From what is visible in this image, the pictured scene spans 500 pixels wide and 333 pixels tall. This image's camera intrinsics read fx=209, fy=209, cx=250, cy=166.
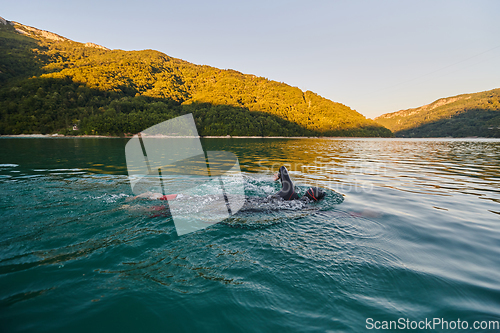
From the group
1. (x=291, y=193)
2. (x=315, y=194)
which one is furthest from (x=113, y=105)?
(x=315, y=194)

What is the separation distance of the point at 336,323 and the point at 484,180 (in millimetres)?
16621

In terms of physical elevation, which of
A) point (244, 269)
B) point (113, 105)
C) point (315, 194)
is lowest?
point (244, 269)

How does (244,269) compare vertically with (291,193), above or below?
below

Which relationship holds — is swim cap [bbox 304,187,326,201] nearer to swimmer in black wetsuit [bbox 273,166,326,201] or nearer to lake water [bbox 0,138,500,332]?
swimmer in black wetsuit [bbox 273,166,326,201]

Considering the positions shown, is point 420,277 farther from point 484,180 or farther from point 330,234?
point 484,180

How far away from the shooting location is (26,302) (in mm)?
3055

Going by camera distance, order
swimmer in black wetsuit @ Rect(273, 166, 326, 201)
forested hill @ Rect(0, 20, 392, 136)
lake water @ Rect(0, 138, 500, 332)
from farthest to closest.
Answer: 1. forested hill @ Rect(0, 20, 392, 136)
2. swimmer in black wetsuit @ Rect(273, 166, 326, 201)
3. lake water @ Rect(0, 138, 500, 332)

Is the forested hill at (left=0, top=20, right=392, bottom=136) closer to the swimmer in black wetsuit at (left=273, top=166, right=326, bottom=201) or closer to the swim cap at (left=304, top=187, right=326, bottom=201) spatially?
the swimmer in black wetsuit at (left=273, top=166, right=326, bottom=201)

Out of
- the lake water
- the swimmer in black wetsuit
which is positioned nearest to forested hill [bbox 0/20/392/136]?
the swimmer in black wetsuit

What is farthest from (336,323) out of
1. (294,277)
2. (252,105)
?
(252,105)

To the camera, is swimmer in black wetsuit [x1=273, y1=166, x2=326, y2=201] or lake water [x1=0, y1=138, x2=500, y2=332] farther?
swimmer in black wetsuit [x1=273, y1=166, x2=326, y2=201]

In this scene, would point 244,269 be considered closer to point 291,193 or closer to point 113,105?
point 291,193

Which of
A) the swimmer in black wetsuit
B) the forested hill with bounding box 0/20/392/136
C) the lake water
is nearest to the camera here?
the lake water

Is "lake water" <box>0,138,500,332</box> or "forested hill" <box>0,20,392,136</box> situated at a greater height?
"forested hill" <box>0,20,392,136</box>
